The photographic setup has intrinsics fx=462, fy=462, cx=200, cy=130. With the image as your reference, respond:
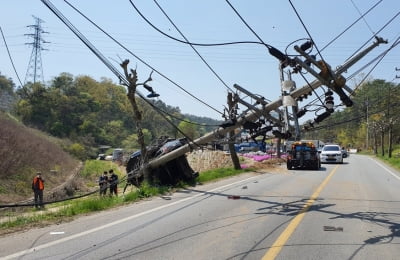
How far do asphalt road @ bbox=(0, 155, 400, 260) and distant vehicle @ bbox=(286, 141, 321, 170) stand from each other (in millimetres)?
17086

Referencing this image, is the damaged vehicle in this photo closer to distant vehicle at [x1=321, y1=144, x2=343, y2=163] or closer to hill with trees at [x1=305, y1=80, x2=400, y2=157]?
distant vehicle at [x1=321, y1=144, x2=343, y2=163]

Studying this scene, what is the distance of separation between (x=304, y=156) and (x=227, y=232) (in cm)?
2352

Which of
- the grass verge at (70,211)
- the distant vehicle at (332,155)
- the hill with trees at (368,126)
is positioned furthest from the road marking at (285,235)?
the hill with trees at (368,126)

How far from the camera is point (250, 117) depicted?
16.6m

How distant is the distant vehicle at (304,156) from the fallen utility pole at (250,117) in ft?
46.3

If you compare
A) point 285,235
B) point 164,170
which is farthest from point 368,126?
point 285,235

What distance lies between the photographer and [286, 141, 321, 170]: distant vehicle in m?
31.3

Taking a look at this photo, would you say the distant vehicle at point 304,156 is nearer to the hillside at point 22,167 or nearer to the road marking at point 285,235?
the hillside at point 22,167

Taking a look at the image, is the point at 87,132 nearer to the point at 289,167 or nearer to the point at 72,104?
the point at 72,104

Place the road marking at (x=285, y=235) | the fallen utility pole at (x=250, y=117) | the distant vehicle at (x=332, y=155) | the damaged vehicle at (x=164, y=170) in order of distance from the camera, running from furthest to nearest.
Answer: the distant vehicle at (x=332, y=155) < the damaged vehicle at (x=164, y=170) < the fallen utility pole at (x=250, y=117) < the road marking at (x=285, y=235)

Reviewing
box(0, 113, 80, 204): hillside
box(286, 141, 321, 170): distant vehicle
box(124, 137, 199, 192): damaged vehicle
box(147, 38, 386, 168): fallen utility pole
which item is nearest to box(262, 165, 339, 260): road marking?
box(147, 38, 386, 168): fallen utility pole

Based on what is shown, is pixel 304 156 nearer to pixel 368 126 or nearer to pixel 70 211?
pixel 70 211

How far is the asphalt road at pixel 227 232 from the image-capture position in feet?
23.5

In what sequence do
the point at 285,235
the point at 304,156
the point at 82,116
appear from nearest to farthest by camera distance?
the point at 285,235
the point at 304,156
the point at 82,116
